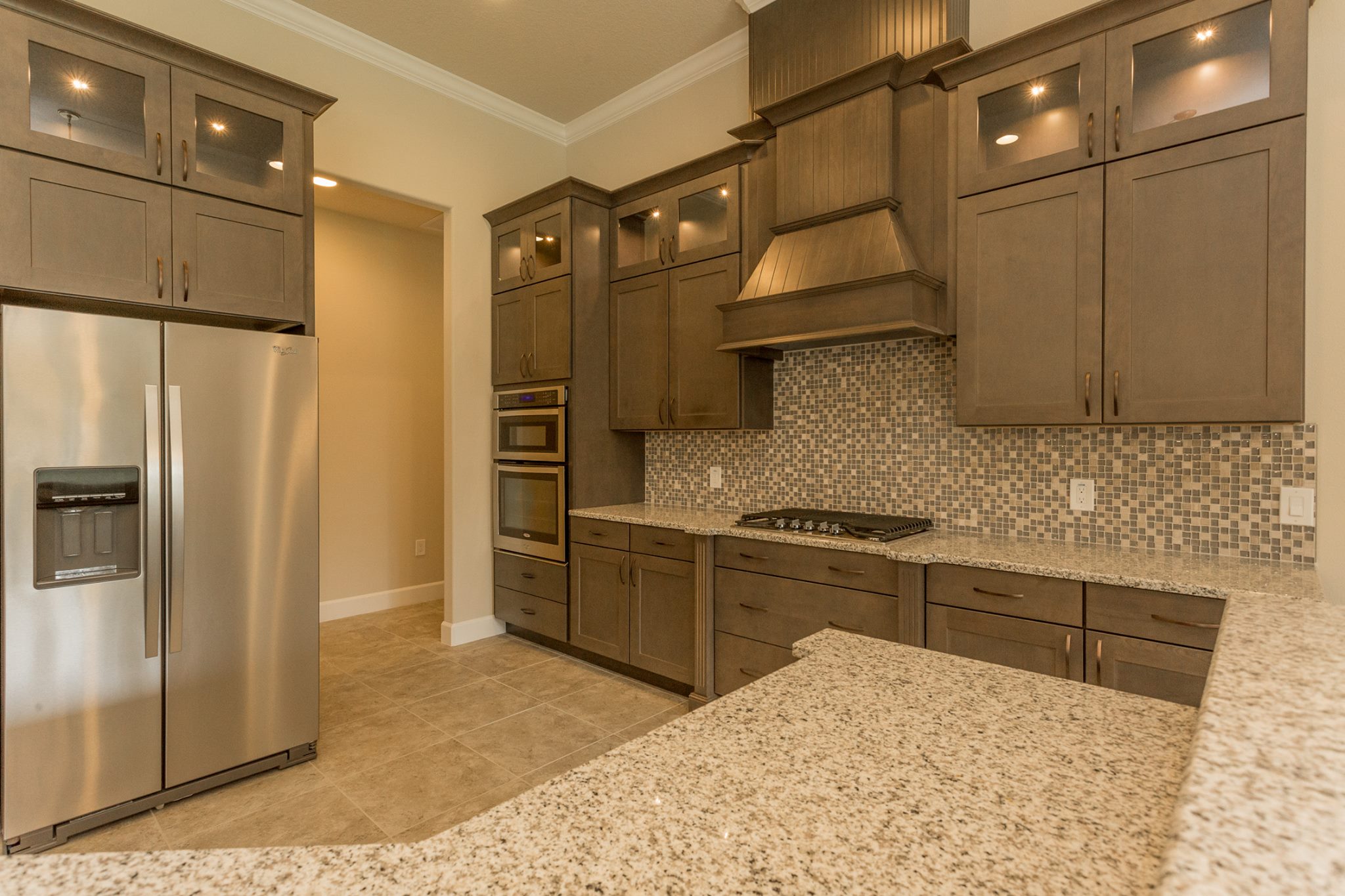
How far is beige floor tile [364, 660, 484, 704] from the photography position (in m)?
3.36

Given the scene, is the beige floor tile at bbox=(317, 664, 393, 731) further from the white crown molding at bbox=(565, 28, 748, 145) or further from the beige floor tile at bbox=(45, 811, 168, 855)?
the white crown molding at bbox=(565, 28, 748, 145)

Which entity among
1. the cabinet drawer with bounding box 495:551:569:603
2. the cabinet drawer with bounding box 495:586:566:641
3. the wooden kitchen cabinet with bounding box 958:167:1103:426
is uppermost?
the wooden kitchen cabinet with bounding box 958:167:1103:426

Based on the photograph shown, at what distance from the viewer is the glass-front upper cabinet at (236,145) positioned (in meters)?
2.44

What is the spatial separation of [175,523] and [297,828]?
1104 mm

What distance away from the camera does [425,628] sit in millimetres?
4480

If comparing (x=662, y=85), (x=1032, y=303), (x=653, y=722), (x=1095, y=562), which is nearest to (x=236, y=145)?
(x=662, y=85)

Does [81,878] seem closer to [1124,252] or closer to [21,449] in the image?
[21,449]

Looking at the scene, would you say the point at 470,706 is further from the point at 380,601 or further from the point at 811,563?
the point at 380,601

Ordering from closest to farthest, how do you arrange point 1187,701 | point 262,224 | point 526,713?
point 1187,701 → point 262,224 → point 526,713

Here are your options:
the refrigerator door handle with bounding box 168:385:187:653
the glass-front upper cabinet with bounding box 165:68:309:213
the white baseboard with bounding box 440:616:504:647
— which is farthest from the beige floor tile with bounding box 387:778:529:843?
the glass-front upper cabinet with bounding box 165:68:309:213

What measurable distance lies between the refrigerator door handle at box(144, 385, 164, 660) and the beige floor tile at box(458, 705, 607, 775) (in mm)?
1233

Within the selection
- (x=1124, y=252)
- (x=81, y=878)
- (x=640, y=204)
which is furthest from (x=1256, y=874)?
(x=640, y=204)

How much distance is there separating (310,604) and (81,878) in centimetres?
222

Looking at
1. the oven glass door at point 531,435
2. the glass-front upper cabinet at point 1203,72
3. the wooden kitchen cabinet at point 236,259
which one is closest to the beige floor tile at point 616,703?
the oven glass door at point 531,435
